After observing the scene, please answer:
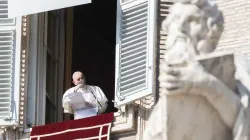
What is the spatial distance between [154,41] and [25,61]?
5.53 ft

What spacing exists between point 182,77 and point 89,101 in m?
11.2

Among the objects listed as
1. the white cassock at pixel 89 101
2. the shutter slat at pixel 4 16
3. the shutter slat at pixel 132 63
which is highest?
the shutter slat at pixel 4 16

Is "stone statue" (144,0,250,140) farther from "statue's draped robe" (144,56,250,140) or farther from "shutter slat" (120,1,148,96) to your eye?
"shutter slat" (120,1,148,96)

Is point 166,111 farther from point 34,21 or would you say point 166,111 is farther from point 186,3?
point 34,21

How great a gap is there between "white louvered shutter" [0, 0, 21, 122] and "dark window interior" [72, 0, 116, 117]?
1.65m

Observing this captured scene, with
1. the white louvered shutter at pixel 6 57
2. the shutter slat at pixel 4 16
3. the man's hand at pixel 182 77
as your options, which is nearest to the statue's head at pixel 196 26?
the man's hand at pixel 182 77

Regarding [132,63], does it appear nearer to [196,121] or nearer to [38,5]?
[38,5]

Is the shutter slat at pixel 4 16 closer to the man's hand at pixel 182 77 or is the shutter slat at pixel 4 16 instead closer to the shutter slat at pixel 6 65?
the shutter slat at pixel 6 65

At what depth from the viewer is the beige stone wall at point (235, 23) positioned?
15846 millimetres

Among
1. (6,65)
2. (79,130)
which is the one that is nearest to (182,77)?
(79,130)

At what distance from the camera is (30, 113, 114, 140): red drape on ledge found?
19.8m

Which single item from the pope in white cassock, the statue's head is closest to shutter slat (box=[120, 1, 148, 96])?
the pope in white cassock

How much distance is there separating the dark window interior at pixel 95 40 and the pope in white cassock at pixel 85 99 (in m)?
2.86

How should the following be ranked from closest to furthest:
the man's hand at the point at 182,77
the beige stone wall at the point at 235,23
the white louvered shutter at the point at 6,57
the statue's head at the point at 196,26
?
the man's hand at the point at 182,77 → the statue's head at the point at 196,26 → the beige stone wall at the point at 235,23 → the white louvered shutter at the point at 6,57
